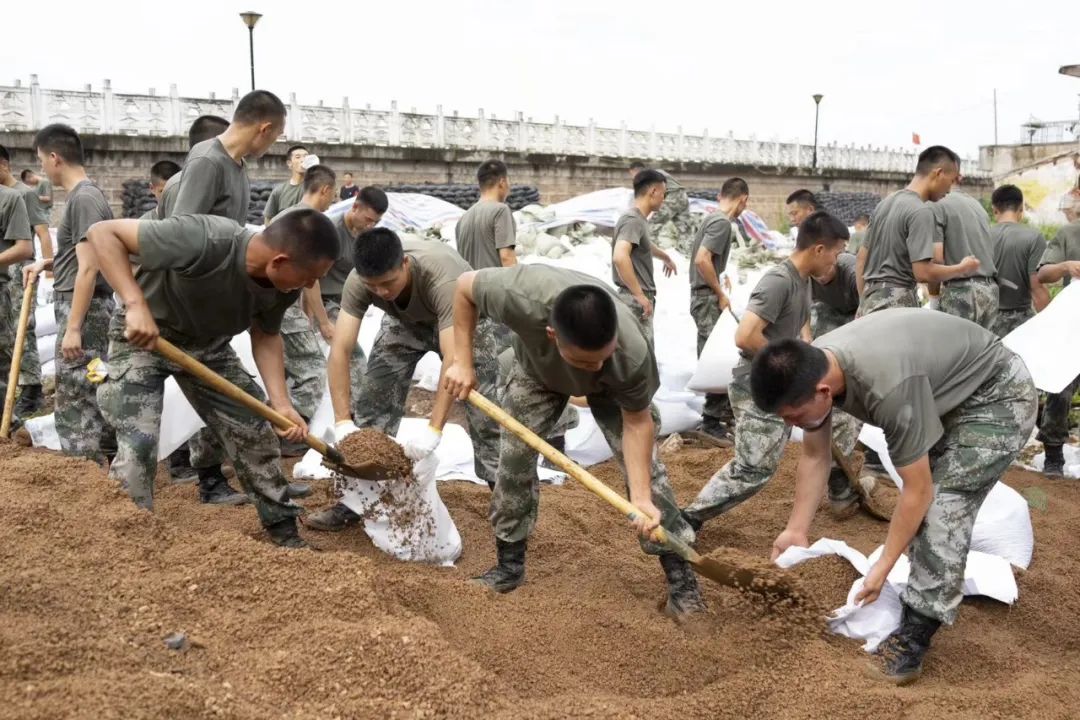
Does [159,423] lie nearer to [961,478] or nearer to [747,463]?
[747,463]

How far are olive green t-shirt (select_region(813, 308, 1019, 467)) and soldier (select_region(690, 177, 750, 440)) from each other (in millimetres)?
3149

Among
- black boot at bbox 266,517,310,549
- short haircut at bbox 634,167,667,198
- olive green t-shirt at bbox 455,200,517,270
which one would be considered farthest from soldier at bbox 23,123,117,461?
short haircut at bbox 634,167,667,198

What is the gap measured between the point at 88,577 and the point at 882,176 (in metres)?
28.6

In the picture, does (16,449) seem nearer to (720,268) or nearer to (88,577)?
(88,577)

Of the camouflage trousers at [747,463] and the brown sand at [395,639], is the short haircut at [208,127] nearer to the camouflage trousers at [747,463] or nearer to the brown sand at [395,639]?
the brown sand at [395,639]

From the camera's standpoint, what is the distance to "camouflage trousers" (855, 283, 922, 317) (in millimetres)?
5051

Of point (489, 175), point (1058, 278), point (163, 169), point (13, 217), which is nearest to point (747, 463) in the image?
point (489, 175)

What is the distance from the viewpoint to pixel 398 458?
3527 millimetres

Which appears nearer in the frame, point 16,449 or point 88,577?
point 88,577

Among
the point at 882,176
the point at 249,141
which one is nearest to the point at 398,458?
the point at 249,141

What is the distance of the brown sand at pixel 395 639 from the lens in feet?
7.06

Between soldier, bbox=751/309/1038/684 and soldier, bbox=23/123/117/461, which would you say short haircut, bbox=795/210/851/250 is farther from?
soldier, bbox=23/123/117/461

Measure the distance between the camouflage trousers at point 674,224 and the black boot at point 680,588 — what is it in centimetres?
1035

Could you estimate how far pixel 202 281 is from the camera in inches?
125
